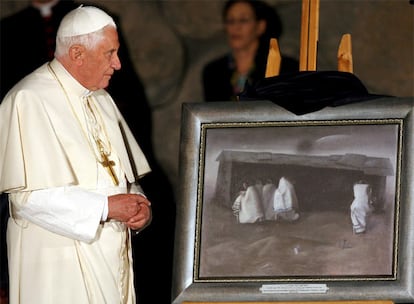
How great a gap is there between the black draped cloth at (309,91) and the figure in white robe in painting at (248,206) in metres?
0.42

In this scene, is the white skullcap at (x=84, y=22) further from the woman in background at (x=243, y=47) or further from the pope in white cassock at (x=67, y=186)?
the woman in background at (x=243, y=47)

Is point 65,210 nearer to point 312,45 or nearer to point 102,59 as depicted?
point 102,59

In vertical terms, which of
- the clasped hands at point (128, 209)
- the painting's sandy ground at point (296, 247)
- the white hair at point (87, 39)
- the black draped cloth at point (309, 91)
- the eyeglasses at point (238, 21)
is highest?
the eyeglasses at point (238, 21)

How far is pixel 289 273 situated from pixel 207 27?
272 centimetres

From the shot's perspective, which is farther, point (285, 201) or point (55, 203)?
point (285, 201)

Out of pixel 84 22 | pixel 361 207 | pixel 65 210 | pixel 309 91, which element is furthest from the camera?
pixel 309 91

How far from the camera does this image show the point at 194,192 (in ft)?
22.9

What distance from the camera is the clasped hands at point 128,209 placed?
6.64 m

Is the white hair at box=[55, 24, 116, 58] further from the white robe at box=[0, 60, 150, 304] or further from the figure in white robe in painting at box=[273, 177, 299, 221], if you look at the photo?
the figure in white robe in painting at box=[273, 177, 299, 221]

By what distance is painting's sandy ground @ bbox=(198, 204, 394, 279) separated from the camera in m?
6.84

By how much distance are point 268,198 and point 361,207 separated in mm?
431

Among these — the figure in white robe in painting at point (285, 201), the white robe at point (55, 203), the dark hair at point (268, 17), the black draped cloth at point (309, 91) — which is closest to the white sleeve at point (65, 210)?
the white robe at point (55, 203)

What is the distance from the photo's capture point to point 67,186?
6656 mm

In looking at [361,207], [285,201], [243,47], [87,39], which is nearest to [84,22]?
[87,39]
